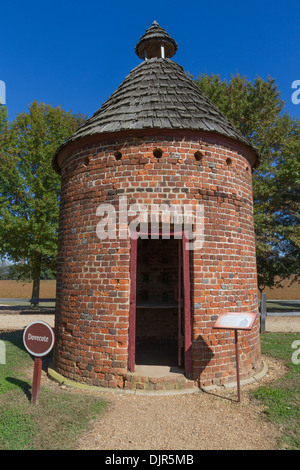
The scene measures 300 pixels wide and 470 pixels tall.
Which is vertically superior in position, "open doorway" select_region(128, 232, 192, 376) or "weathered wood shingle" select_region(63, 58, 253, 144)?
"weathered wood shingle" select_region(63, 58, 253, 144)

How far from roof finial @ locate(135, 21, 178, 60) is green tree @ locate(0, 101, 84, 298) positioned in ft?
35.0

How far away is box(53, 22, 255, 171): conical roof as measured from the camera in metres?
5.64

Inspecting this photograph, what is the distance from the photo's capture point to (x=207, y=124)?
227 inches

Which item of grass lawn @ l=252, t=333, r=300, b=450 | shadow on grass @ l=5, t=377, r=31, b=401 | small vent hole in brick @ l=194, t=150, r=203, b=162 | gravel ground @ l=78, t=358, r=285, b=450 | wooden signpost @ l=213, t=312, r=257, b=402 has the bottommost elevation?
shadow on grass @ l=5, t=377, r=31, b=401

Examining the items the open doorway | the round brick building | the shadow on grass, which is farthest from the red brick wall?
the open doorway

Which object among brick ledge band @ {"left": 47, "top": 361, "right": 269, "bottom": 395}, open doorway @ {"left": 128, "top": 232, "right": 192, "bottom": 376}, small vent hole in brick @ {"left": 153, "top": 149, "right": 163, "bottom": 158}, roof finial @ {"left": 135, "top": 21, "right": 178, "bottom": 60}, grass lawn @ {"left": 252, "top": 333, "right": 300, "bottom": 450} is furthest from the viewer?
open doorway @ {"left": 128, "top": 232, "right": 192, "bottom": 376}

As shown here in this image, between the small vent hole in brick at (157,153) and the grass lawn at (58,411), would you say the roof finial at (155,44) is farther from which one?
the grass lawn at (58,411)

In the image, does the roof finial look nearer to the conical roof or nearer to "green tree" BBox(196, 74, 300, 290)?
the conical roof

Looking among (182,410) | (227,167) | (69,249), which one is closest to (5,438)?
(182,410)

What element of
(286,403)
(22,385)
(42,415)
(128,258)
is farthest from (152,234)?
(22,385)

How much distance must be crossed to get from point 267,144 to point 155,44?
1082cm

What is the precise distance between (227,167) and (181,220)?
1.53m

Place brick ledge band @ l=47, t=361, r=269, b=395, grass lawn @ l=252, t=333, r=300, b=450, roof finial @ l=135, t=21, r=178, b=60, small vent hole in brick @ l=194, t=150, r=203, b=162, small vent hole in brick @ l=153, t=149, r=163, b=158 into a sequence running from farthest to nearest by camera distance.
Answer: roof finial @ l=135, t=21, r=178, b=60, small vent hole in brick @ l=194, t=150, r=203, b=162, small vent hole in brick @ l=153, t=149, r=163, b=158, brick ledge band @ l=47, t=361, r=269, b=395, grass lawn @ l=252, t=333, r=300, b=450

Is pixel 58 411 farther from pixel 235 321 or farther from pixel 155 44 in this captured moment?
pixel 155 44
